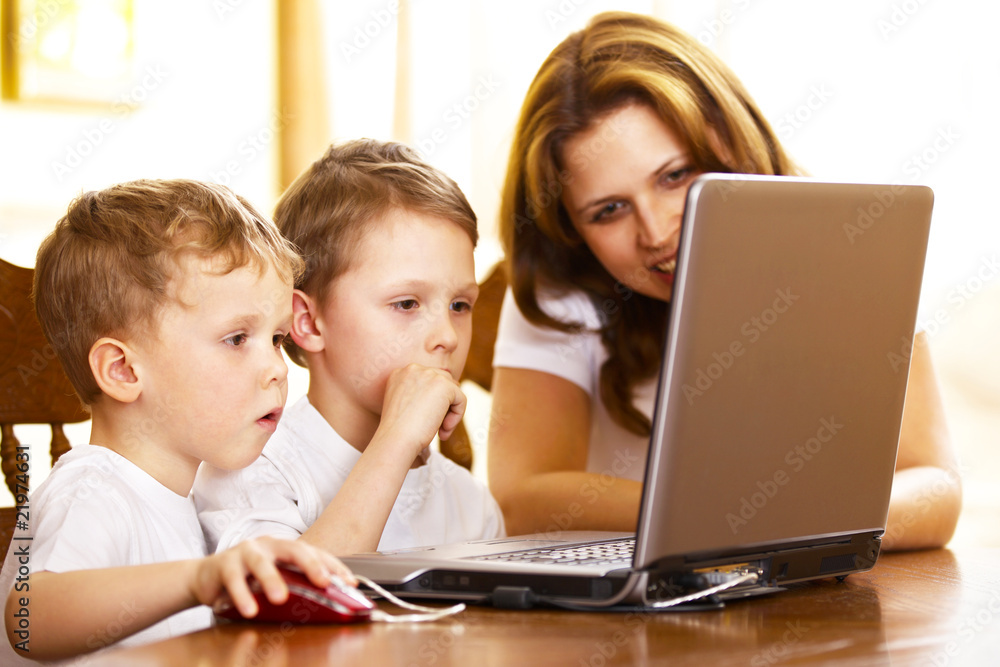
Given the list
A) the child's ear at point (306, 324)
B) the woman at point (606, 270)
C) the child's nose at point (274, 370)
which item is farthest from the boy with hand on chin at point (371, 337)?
the woman at point (606, 270)

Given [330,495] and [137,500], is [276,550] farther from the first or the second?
[330,495]

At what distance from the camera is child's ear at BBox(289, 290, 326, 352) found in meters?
1.05

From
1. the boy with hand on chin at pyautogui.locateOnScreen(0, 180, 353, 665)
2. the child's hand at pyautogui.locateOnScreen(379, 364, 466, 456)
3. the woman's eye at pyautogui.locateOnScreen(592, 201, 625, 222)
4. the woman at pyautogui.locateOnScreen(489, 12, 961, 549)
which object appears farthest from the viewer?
the woman's eye at pyautogui.locateOnScreen(592, 201, 625, 222)

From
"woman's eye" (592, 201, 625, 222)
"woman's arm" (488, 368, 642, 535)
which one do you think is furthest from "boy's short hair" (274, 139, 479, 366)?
"woman's arm" (488, 368, 642, 535)

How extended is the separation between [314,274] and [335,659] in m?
0.61

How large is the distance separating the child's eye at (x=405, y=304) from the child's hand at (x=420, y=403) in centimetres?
7

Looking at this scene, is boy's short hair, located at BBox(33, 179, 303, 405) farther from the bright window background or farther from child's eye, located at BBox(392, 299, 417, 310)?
the bright window background

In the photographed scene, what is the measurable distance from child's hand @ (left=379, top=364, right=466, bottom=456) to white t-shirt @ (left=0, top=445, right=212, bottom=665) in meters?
0.22

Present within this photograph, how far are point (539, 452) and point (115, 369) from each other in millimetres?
717

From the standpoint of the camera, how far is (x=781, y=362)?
629mm

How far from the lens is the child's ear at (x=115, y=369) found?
83 cm

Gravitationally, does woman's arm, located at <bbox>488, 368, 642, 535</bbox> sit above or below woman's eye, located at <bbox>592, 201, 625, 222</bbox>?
below

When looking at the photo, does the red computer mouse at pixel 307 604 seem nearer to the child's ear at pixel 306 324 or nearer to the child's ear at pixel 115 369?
the child's ear at pixel 115 369

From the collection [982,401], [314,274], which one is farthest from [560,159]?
[982,401]
